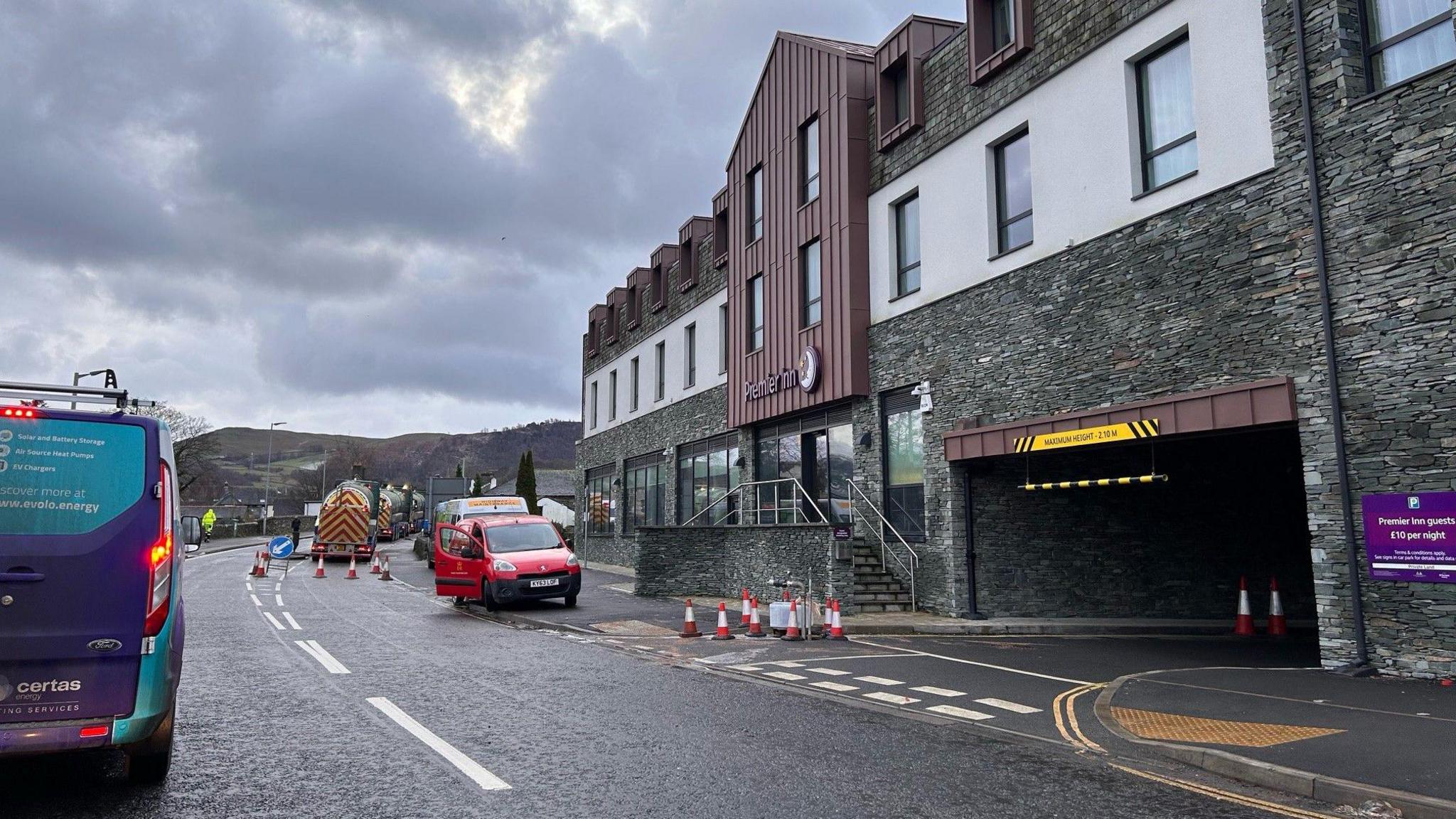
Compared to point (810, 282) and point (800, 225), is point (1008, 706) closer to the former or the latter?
point (810, 282)

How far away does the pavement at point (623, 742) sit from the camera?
5.82 m

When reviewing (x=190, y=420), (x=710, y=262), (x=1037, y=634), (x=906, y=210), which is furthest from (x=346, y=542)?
(x=190, y=420)

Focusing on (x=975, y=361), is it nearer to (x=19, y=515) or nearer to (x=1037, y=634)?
(x=1037, y=634)

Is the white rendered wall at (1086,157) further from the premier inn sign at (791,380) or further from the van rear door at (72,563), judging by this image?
the van rear door at (72,563)

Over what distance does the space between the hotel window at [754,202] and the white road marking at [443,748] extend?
60.8ft

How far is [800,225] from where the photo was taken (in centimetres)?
2288

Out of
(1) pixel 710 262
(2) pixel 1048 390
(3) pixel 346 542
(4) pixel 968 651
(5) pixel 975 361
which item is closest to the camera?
(4) pixel 968 651

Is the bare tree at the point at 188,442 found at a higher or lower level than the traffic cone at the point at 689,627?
higher

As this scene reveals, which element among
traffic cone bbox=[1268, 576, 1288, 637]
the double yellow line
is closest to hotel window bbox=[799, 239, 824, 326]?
traffic cone bbox=[1268, 576, 1288, 637]

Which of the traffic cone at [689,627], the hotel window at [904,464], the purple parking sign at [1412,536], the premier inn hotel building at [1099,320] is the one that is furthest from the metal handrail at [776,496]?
the purple parking sign at [1412,536]

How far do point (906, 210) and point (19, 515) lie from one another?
55.8ft

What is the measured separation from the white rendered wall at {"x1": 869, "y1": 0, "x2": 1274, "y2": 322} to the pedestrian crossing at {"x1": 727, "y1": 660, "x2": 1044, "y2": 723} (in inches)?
296

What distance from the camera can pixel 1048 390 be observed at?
51.1ft

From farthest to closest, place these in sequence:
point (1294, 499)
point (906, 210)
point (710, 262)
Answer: point (710, 262), point (906, 210), point (1294, 499)
